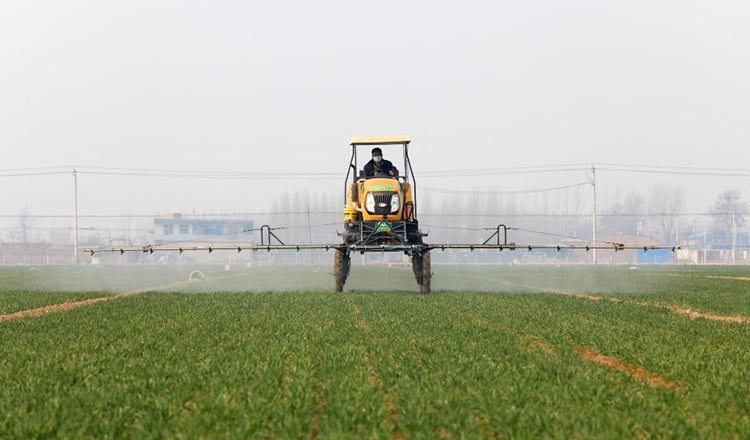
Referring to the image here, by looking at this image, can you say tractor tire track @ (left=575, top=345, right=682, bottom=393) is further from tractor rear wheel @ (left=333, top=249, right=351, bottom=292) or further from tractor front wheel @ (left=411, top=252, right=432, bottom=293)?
tractor rear wheel @ (left=333, top=249, right=351, bottom=292)

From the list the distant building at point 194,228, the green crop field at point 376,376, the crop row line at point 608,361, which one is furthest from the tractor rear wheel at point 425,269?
the distant building at point 194,228

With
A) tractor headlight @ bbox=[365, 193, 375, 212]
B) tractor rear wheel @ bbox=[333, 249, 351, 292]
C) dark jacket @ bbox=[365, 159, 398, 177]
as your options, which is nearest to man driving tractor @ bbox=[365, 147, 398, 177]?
dark jacket @ bbox=[365, 159, 398, 177]

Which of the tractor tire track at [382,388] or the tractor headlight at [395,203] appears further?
the tractor headlight at [395,203]

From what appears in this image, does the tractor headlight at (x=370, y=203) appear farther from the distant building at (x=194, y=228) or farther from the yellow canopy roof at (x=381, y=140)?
the distant building at (x=194, y=228)

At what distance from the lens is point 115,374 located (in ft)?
36.2

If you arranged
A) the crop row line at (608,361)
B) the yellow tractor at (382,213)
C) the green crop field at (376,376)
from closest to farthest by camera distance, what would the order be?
the green crop field at (376,376), the crop row line at (608,361), the yellow tractor at (382,213)

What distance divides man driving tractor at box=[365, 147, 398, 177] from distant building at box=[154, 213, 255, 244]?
127291mm

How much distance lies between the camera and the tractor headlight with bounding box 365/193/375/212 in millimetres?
27812

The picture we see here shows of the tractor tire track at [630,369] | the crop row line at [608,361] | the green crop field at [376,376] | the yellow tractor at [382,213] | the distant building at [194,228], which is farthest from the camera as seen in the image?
the distant building at [194,228]

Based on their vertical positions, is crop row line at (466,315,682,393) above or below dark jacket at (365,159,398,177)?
below

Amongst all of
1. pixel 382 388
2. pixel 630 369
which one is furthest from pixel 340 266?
pixel 382 388

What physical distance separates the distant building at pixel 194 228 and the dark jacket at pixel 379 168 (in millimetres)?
127275

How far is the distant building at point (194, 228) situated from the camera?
514 ft

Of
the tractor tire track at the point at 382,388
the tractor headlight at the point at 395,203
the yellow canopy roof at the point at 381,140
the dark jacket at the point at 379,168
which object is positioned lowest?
the tractor tire track at the point at 382,388
